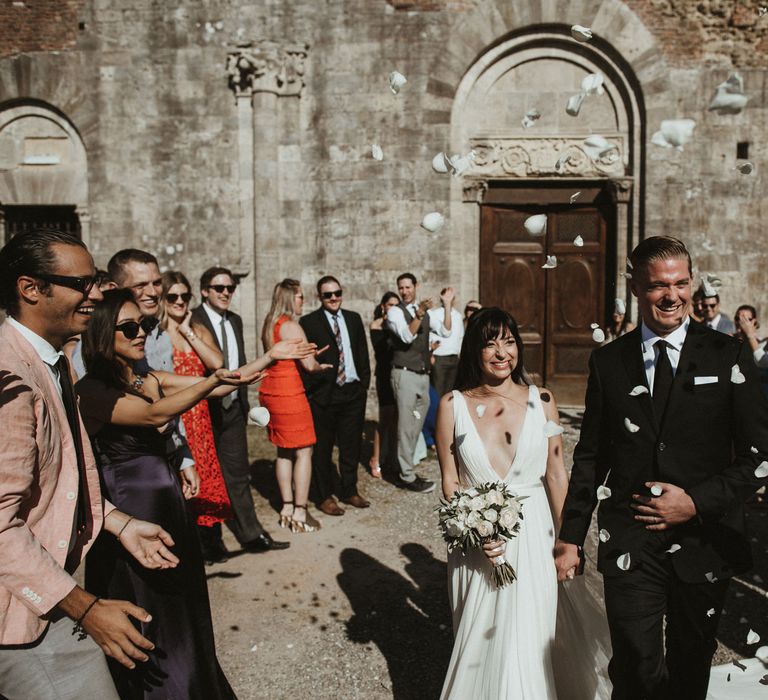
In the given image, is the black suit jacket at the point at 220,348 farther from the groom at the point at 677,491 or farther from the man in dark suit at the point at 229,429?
the groom at the point at 677,491

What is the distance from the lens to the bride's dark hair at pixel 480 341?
3680 millimetres

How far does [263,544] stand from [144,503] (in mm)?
3111

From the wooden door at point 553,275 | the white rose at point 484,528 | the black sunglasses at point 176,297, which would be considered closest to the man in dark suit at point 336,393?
the black sunglasses at point 176,297

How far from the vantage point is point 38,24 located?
12148mm

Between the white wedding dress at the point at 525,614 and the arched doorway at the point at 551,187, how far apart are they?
879 centimetres

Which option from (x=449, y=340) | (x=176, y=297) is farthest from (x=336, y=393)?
(x=449, y=340)

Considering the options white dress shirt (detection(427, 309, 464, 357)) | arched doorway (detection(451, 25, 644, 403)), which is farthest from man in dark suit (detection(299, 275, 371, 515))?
arched doorway (detection(451, 25, 644, 403))

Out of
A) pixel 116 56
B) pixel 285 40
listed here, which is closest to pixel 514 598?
pixel 285 40

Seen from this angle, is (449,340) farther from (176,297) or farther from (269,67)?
(269,67)

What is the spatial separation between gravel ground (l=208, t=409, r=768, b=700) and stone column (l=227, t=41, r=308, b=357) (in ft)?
18.1

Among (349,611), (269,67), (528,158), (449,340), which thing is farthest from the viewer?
(528,158)

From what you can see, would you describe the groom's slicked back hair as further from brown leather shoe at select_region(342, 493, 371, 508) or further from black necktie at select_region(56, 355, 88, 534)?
brown leather shoe at select_region(342, 493, 371, 508)

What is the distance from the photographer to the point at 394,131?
38.1 feet

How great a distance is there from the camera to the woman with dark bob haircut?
10.6 feet
